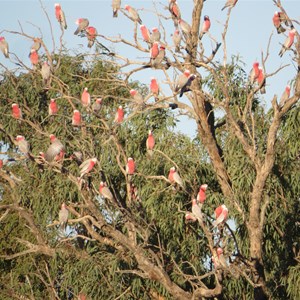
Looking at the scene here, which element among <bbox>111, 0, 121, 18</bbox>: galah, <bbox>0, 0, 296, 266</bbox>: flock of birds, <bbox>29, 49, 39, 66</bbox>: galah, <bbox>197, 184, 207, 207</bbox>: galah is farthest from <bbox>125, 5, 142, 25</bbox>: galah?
<bbox>197, 184, 207, 207</bbox>: galah

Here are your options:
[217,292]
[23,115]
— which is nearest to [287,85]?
[217,292]

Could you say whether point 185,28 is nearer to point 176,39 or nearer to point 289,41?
point 176,39

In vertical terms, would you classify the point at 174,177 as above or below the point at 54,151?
below

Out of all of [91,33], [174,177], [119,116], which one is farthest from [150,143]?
[91,33]

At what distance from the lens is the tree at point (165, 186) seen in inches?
388

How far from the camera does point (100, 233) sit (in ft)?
38.4

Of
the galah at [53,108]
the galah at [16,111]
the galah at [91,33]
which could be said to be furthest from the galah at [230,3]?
the galah at [16,111]

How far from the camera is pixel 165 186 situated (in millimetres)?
10711

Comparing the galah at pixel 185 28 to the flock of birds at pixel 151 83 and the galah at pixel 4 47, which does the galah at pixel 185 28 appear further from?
the galah at pixel 4 47

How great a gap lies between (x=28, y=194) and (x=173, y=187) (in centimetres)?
250

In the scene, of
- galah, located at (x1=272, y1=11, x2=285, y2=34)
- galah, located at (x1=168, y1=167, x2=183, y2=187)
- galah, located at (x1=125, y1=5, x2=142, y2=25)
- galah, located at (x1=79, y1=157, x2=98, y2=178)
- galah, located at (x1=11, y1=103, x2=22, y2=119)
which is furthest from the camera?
galah, located at (x1=11, y1=103, x2=22, y2=119)

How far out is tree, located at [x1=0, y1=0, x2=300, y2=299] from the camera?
9.85 metres

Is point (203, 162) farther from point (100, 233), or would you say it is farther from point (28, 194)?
point (28, 194)

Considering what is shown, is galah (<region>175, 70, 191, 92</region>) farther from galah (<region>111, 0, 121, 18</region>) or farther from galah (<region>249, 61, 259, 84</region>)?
galah (<region>111, 0, 121, 18</region>)
